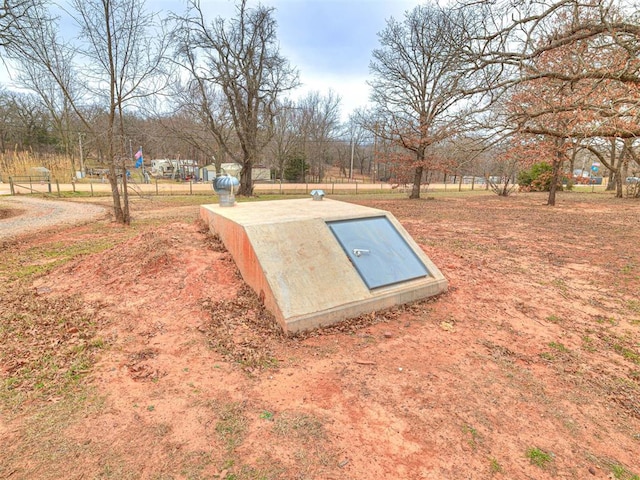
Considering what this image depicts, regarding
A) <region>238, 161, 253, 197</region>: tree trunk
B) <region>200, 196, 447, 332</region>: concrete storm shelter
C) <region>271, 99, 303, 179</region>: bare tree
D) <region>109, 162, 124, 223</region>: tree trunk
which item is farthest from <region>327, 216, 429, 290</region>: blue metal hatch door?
<region>271, 99, 303, 179</region>: bare tree

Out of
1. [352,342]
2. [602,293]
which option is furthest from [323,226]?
[602,293]

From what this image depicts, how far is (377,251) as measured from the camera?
14.8ft

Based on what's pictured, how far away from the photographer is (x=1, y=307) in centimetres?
402

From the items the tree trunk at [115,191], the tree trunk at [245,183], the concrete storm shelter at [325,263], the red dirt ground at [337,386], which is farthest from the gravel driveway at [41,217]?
the tree trunk at [245,183]

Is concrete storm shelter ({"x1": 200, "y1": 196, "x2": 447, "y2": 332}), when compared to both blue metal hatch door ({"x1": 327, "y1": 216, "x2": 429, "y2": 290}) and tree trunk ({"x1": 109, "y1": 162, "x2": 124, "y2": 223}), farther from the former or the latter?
tree trunk ({"x1": 109, "y1": 162, "x2": 124, "y2": 223})

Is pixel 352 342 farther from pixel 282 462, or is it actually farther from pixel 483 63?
pixel 483 63

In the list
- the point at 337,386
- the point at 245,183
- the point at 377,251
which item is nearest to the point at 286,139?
the point at 245,183

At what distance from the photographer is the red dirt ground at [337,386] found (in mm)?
2014

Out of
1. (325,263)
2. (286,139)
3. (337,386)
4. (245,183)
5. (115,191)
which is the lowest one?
(337,386)

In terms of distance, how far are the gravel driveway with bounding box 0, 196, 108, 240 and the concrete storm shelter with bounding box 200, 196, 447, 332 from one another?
26.6 ft

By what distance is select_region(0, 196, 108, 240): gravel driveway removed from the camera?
972cm

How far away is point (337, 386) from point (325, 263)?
1.61 meters

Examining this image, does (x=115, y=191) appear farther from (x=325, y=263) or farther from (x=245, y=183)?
(x=245, y=183)

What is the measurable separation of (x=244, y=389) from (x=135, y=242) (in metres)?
4.19
